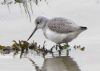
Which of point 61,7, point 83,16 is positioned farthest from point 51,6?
point 83,16

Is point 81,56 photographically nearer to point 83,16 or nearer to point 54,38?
point 54,38

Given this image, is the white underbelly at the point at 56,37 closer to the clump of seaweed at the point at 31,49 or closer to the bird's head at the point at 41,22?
the clump of seaweed at the point at 31,49

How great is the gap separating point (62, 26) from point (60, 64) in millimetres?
1182

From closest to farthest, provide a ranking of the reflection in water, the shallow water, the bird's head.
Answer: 1. the reflection in water
2. the shallow water
3. the bird's head

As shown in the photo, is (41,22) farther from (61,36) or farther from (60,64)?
(60,64)

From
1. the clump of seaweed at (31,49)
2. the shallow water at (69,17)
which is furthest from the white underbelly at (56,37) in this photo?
the shallow water at (69,17)

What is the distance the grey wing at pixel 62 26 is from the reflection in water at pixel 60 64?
1.99 ft

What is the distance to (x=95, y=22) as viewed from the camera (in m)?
12.3

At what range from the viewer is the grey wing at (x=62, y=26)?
33.8ft

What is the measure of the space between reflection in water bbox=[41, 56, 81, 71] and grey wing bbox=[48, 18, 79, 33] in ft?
1.99

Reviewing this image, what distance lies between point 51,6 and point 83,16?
1.17 m

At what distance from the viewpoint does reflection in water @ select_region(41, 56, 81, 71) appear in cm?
908

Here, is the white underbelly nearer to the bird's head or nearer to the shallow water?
the shallow water

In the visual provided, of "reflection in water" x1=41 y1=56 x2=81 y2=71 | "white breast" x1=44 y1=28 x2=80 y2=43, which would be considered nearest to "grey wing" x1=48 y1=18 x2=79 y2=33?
"white breast" x1=44 y1=28 x2=80 y2=43
